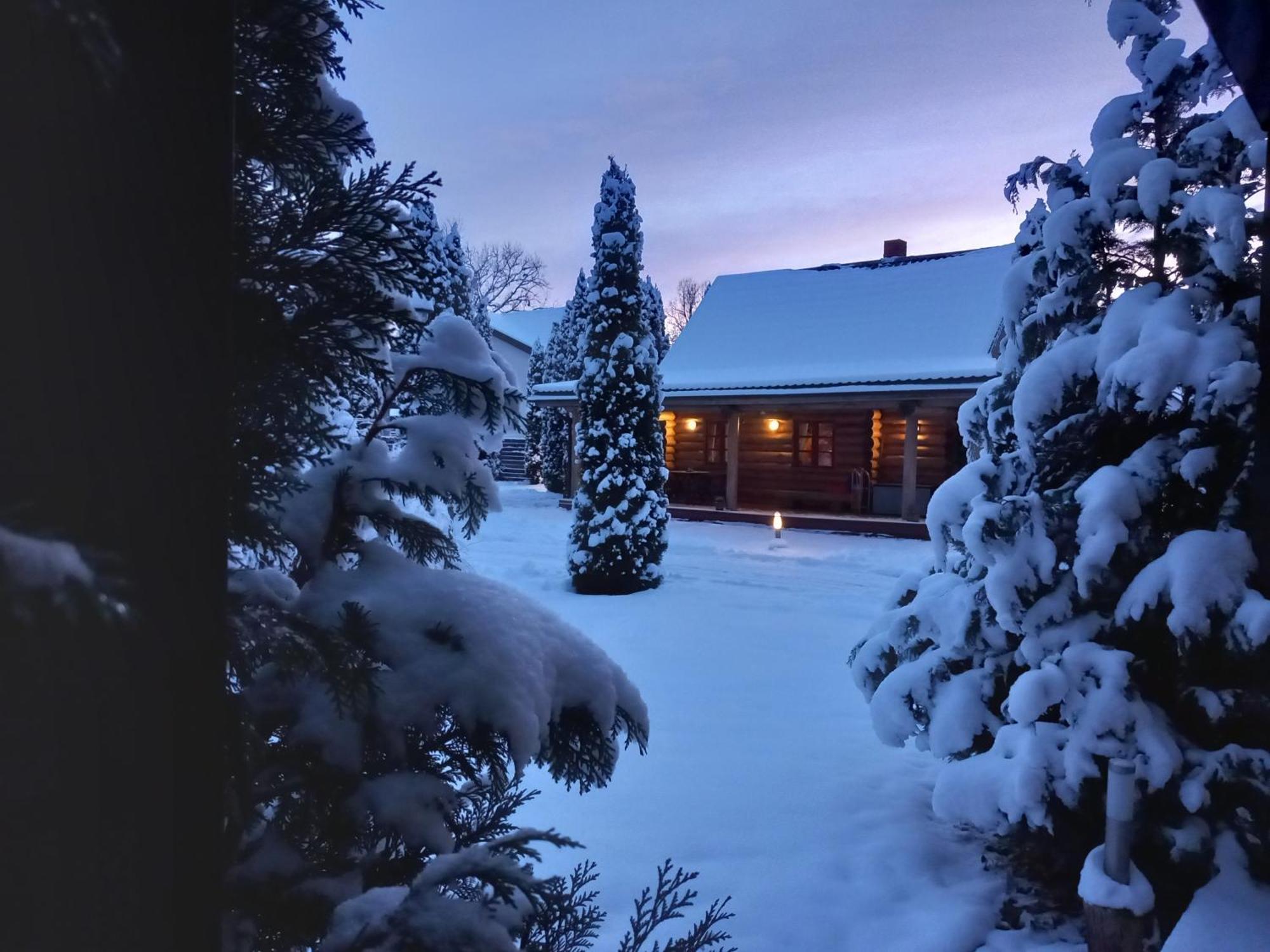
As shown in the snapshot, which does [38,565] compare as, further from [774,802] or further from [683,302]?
[683,302]

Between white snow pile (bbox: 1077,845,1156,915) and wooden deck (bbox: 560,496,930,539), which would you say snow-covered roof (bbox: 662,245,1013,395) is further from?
white snow pile (bbox: 1077,845,1156,915)

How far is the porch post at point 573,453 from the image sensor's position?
21547mm

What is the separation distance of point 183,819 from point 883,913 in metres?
3.63

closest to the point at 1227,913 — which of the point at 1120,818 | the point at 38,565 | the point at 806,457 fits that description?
the point at 1120,818

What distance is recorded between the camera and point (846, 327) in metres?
20.1

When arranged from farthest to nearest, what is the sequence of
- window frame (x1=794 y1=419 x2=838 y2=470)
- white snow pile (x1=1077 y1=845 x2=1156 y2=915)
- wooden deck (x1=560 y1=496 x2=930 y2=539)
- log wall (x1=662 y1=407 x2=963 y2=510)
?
window frame (x1=794 y1=419 x2=838 y2=470)
log wall (x1=662 y1=407 x2=963 y2=510)
wooden deck (x1=560 y1=496 x2=930 y2=539)
white snow pile (x1=1077 y1=845 x2=1156 y2=915)

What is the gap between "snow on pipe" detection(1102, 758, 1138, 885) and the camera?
2990mm

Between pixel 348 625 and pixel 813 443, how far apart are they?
67.7 ft

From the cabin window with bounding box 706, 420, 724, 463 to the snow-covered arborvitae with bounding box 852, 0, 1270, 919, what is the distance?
18487 mm

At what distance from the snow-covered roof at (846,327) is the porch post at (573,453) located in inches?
116

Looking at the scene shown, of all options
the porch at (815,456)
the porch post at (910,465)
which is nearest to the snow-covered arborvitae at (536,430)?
the porch at (815,456)

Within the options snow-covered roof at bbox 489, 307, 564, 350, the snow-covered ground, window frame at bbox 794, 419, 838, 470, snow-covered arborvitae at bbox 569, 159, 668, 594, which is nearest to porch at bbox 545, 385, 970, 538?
window frame at bbox 794, 419, 838, 470

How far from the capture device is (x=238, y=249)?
1.35 m

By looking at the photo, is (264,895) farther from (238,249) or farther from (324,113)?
(324,113)
